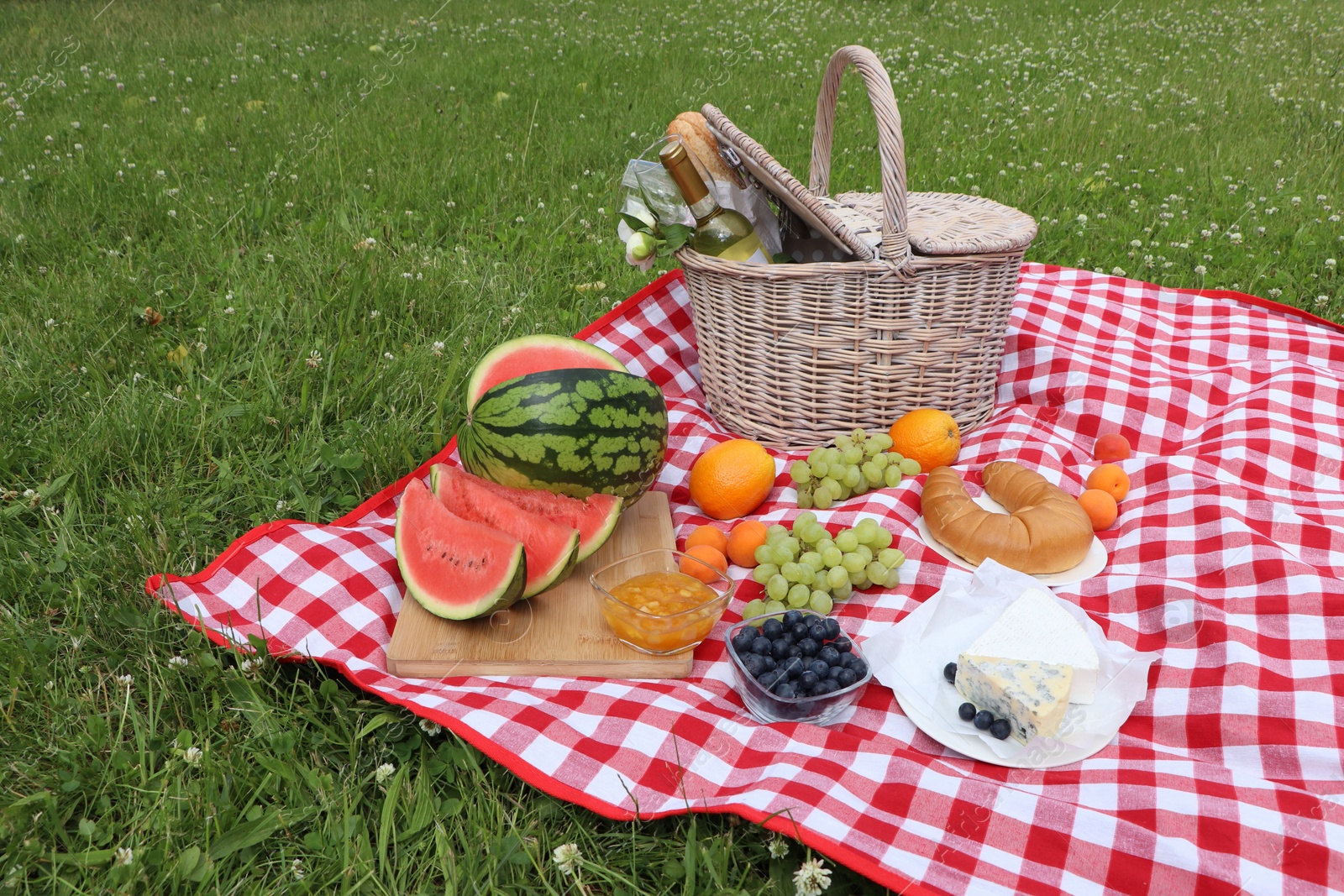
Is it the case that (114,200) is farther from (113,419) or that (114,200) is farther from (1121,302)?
(1121,302)

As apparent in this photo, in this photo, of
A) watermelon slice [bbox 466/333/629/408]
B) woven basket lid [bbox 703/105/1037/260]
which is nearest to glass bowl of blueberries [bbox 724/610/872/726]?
watermelon slice [bbox 466/333/629/408]

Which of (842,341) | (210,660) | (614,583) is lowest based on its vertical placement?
(614,583)

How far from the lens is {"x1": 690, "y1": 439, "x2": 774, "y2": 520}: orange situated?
282 cm

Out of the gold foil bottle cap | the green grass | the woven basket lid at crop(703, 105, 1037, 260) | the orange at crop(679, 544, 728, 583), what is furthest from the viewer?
the gold foil bottle cap

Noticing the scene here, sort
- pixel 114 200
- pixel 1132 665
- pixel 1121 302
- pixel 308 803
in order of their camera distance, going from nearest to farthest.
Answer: pixel 308 803
pixel 1132 665
pixel 1121 302
pixel 114 200

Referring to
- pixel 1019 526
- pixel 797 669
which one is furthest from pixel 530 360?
pixel 1019 526

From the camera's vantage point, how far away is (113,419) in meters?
2.85

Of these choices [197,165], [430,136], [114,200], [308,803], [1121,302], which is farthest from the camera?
[430,136]

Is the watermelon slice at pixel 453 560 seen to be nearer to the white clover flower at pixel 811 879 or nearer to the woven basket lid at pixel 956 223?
the white clover flower at pixel 811 879

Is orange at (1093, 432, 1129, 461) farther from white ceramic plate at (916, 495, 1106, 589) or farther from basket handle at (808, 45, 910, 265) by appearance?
basket handle at (808, 45, 910, 265)

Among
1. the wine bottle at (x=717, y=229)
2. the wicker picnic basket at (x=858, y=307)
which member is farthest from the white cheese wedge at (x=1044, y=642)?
the wine bottle at (x=717, y=229)

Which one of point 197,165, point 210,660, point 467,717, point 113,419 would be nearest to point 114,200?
point 197,165

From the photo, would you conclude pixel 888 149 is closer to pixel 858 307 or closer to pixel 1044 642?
pixel 858 307

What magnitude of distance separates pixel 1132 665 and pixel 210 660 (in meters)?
2.06
